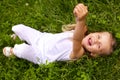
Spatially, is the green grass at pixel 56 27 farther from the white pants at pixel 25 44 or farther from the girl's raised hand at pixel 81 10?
the girl's raised hand at pixel 81 10

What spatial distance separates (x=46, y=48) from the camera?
5.26m

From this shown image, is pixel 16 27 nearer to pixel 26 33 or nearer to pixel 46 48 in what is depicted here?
Answer: pixel 26 33

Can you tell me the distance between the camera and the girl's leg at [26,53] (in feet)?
17.3

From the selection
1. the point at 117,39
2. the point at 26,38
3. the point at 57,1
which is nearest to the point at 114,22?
the point at 117,39

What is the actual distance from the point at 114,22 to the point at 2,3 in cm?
166

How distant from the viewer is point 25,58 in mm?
5324

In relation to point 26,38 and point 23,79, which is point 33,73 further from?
point 26,38

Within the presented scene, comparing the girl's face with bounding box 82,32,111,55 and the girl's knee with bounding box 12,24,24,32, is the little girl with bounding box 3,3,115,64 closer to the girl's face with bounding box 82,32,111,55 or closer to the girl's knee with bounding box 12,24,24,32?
the girl's face with bounding box 82,32,111,55

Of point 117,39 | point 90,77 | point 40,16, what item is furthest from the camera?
point 40,16

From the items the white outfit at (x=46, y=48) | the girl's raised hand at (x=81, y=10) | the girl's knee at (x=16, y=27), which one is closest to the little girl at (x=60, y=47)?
the white outfit at (x=46, y=48)

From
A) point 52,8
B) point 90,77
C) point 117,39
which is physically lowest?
point 90,77

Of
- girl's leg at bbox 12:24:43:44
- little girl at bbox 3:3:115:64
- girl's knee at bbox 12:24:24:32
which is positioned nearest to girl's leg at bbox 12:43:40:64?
little girl at bbox 3:3:115:64

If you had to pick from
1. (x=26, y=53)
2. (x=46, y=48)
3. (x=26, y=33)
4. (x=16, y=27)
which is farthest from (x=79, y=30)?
(x=16, y=27)

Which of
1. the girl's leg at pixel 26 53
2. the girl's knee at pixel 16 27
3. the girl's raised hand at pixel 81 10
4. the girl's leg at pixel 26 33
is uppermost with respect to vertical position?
the girl's raised hand at pixel 81 10
